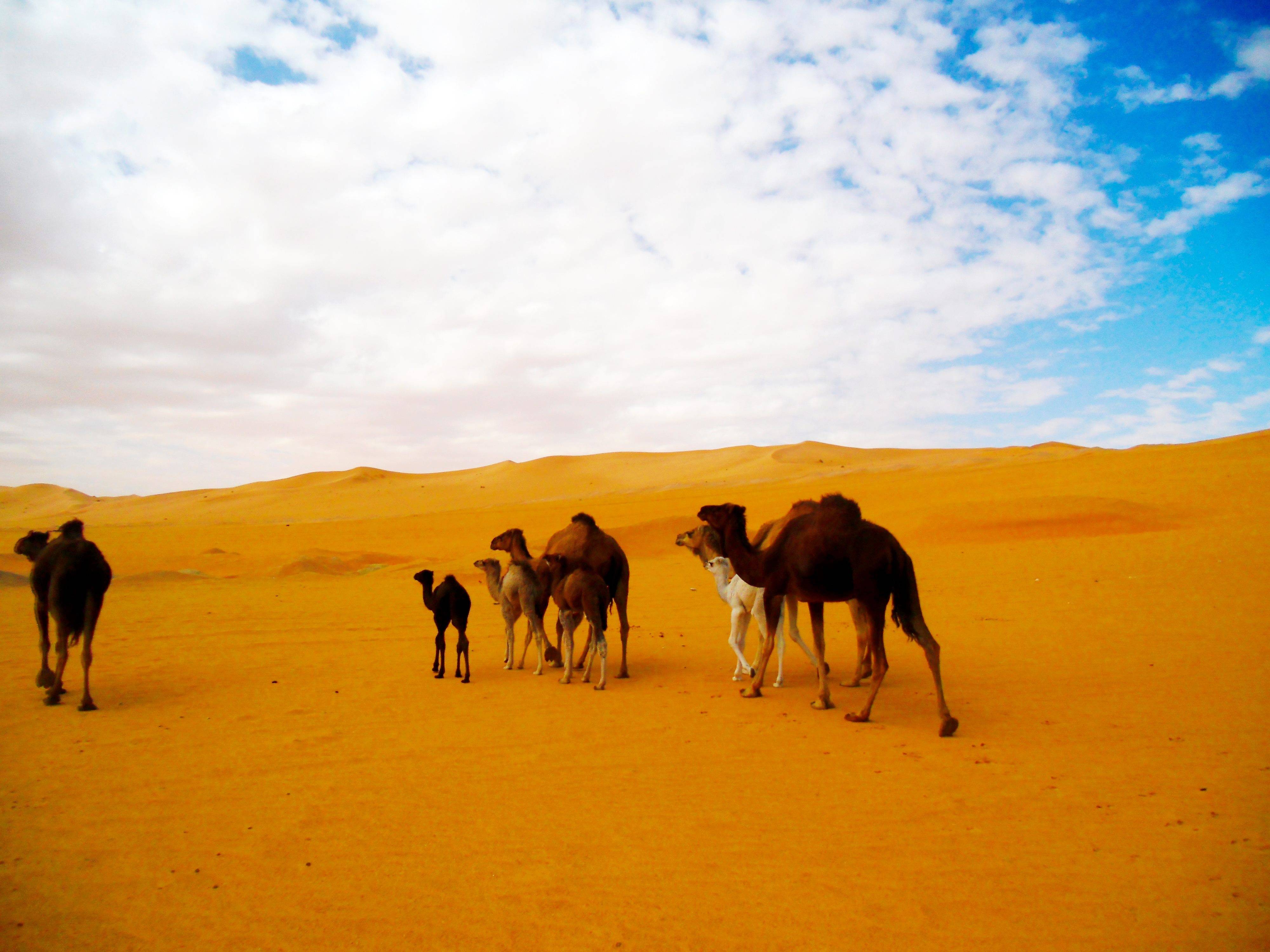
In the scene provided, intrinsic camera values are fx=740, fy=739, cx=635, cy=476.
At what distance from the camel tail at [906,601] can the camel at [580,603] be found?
359 cm

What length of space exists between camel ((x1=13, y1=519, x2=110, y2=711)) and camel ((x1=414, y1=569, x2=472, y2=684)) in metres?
3.77

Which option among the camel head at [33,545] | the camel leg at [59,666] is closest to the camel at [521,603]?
the camel leg at [59,666]

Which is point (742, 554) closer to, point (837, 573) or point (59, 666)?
point (837, 573)

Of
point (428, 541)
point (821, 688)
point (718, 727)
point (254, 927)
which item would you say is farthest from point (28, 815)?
point (428, 541)

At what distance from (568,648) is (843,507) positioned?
14.1 ft

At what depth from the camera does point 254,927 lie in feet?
13.3

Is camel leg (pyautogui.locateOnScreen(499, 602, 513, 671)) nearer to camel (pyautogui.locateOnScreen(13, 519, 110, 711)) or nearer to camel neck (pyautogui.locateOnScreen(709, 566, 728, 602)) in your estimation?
camel neck (pyautogui.locateOnScreen(709, 566, 728, 602))

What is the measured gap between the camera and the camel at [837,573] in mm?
7789

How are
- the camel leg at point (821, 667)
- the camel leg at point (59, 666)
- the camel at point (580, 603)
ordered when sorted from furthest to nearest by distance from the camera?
the camel at point (580, 603) → the camel leg at point (59, 666) → the camel leg at point (821, 667)

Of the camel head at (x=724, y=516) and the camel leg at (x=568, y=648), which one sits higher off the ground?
the camel head at (x=724, y=516)

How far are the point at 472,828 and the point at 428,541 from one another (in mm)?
32625

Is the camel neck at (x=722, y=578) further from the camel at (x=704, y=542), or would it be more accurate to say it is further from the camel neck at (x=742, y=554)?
the camel neck at (x=742, y=554)

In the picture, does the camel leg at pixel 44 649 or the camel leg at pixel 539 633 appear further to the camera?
the camel leg at pixel 539 633

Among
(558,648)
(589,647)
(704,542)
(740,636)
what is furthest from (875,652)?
(558,648)
